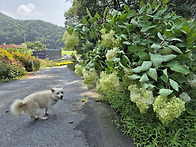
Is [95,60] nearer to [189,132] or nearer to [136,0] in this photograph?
[189,132]

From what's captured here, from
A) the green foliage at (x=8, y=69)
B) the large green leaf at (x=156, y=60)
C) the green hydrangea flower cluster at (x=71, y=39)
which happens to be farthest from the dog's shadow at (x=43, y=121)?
the green foliage at (x=8, y=69)

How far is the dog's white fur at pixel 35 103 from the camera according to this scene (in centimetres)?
206

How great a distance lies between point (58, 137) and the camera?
1.81 m

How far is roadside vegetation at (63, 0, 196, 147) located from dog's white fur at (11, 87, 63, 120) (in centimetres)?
Answer: 116

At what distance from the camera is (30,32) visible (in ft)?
204

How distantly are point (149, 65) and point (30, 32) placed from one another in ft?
240

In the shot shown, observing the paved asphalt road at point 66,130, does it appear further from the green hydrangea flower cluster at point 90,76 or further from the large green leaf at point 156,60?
the large green leaf at point 156,60

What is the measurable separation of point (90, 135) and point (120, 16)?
1.68 meters

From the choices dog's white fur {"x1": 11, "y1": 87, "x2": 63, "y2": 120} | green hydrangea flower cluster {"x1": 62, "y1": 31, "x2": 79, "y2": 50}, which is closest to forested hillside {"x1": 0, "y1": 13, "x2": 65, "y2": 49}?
dog's white fur {"x1": 11, "y1": 87, "x2": 63, "y2": 120}

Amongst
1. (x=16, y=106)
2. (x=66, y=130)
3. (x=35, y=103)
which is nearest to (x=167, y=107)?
(x=66, y=130)

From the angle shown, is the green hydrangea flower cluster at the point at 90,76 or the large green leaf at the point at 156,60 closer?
the large green leaf at the point at 156,60

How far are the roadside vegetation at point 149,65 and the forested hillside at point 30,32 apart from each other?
61045 mm

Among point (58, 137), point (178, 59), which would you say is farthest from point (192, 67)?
point (58, 137)

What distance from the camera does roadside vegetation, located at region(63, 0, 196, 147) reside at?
95 cm
